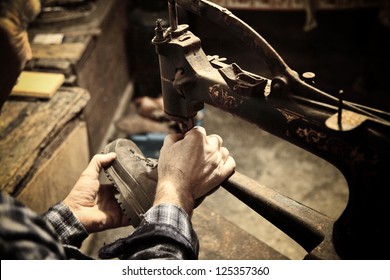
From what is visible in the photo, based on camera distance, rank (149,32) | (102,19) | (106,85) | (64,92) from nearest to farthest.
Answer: (64,92), (102,19), (106,85), (149,32)

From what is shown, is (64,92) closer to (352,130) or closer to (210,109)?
(210,109)

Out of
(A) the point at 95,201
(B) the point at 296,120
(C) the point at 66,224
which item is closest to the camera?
(B) the point at 296,120

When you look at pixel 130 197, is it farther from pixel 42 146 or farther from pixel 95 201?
pixel 42 146

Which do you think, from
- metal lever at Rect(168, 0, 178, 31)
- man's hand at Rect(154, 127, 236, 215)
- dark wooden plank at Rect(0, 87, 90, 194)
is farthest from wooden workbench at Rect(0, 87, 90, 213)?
metal lever at Rect(168, 0, 178, 31)

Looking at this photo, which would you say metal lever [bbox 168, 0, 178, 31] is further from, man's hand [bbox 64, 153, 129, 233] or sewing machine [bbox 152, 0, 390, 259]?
man's hand [bbox 64, 153, 129, 233]

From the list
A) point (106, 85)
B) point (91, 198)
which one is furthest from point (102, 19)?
point (91, 198)

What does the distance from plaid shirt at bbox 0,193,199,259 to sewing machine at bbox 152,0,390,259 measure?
343 millimetres

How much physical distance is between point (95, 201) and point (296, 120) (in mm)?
806

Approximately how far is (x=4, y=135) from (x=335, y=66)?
3.33 metres

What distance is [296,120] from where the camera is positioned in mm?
1122

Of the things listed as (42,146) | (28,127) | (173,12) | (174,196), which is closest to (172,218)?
(174,196)

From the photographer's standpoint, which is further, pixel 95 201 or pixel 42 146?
pixel 42 146
